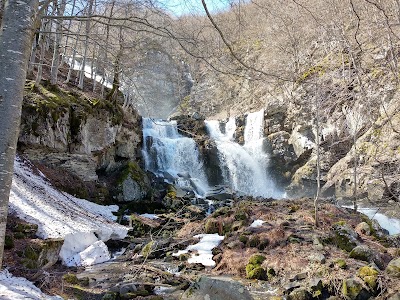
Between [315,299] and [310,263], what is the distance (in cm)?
134

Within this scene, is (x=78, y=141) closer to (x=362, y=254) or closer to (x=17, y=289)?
(x=17, y=289)

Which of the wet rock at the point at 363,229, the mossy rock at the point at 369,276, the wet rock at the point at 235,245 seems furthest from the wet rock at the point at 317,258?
the wet rock at the point at 363,229

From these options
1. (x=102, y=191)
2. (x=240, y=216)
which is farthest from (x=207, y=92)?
(x=240, y=216)

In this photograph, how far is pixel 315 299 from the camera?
6.08 meters

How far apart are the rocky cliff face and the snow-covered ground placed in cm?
116

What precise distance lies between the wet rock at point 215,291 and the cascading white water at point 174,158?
14149 millimetres

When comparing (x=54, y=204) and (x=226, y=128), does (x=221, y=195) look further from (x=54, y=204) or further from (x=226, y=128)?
(x=54, y=204)

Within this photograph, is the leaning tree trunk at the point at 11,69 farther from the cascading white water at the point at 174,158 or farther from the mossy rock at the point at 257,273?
Answer: the cascading white water at the point at 174,158

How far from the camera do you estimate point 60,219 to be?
8648 millimetres

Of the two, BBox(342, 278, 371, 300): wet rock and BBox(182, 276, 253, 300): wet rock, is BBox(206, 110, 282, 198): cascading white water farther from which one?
BBox(182, 276, 253, 300): wet rock

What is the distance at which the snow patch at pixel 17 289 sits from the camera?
13.5ft

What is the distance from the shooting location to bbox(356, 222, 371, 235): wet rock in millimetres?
9667

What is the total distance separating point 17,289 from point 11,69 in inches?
132

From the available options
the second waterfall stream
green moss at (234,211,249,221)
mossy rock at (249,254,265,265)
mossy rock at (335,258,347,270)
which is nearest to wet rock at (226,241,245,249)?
mossy rock at (249,254,265,265)
